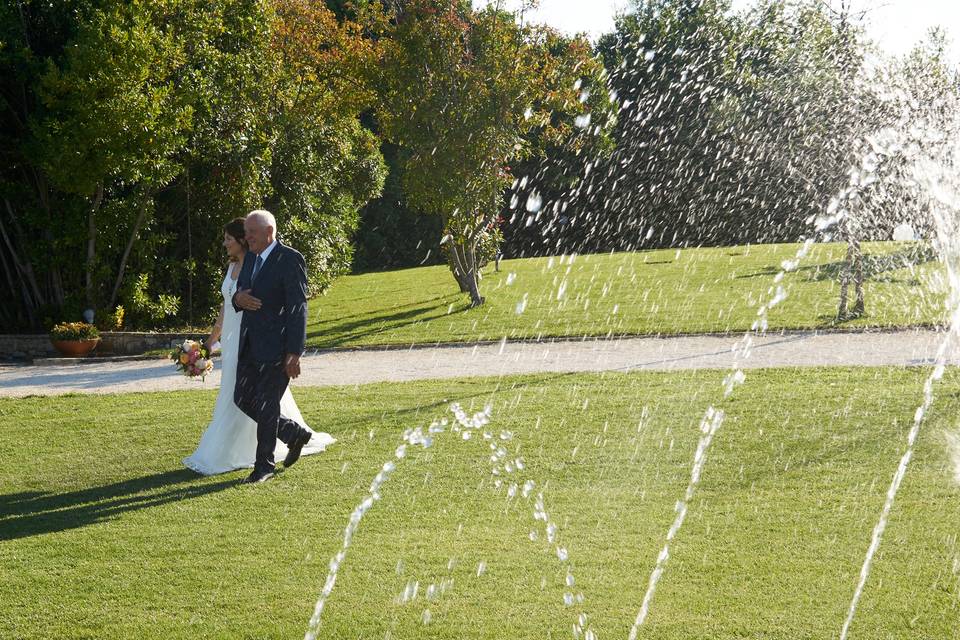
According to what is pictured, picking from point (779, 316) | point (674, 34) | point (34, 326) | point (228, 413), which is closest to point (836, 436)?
point (228, 413)

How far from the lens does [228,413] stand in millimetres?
8211

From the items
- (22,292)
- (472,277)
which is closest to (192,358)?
(22,292)

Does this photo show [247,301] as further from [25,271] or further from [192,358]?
[25,271]

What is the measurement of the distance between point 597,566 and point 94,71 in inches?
549

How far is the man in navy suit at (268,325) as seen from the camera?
754 cm

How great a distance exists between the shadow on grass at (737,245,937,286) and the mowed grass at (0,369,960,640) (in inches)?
534

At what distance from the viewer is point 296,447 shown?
8.02m

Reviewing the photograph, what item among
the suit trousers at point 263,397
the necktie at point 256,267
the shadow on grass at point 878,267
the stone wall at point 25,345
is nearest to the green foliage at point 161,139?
the stone wall at point 25,345

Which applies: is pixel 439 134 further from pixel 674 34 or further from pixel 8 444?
pixel 674 34

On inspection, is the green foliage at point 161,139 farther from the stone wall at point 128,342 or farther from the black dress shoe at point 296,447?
the black dress shoe at point 296,447

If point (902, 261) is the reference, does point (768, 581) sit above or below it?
below

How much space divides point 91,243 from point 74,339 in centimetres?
262

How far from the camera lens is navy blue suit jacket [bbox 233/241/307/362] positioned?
7.54m

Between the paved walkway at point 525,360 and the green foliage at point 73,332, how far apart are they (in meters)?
0.75
